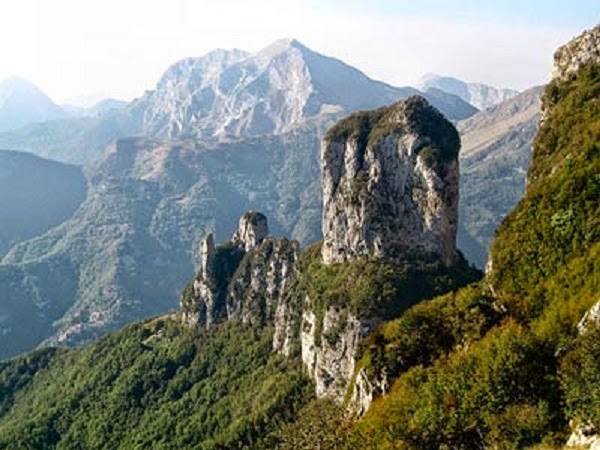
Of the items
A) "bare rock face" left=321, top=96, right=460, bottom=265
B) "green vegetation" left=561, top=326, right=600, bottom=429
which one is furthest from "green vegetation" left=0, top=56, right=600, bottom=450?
"bare rock face" left=321, top=96, right=460, bottom=265

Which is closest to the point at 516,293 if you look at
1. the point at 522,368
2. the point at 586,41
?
the point at 522,368

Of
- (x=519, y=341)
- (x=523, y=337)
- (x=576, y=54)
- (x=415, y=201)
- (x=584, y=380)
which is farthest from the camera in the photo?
(x=415, y=201)

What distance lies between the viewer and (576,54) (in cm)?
12412

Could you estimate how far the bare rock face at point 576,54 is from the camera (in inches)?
4779

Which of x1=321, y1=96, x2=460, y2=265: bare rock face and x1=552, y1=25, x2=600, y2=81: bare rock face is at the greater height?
x1=552, y1=25, x2=600, y2=81: bare rock face

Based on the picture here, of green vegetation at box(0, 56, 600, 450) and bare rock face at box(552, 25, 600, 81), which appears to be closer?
green vegetation at box(0, 56, 600, 450)

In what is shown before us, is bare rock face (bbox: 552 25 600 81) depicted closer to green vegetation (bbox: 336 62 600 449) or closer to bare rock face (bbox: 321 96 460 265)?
green vegetation (bbox: 336 62 600 449)

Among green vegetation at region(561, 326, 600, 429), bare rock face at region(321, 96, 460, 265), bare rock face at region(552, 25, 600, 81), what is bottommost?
bare rock face at region(321, 96, 460, 265)

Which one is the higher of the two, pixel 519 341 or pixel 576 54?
pixel 576 54

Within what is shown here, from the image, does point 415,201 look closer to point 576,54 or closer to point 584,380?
point 576,54

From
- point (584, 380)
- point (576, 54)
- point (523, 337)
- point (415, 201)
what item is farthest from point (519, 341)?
point (415, 201)

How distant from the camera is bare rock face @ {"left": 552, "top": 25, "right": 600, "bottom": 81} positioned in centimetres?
12138

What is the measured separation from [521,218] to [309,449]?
43236 mm

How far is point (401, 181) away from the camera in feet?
648
